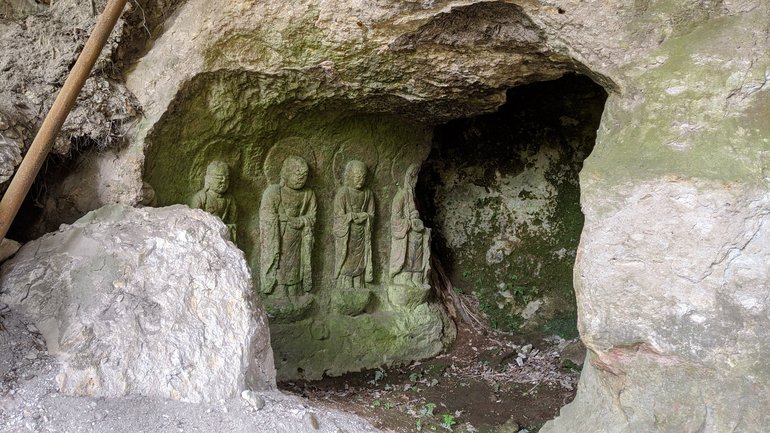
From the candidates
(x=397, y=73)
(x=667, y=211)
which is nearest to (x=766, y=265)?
(x=667, y=211)

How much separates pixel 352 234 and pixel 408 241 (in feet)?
1.94

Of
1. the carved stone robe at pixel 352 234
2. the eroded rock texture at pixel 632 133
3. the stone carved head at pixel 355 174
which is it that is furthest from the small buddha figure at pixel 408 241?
the eroded rock texture at pixel 632 133

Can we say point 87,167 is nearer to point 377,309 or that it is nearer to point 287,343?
point 287,343

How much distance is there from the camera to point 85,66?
10.1 ft

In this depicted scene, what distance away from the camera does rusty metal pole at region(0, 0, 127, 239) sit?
2.98m

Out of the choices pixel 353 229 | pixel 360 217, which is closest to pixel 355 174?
pixel 360 217

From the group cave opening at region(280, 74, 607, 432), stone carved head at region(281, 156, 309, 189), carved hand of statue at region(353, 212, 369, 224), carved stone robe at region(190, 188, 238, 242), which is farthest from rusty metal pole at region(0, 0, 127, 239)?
cave opening at region(280, 74, 607, 432)

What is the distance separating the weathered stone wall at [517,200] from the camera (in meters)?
6.36

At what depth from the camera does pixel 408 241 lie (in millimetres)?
5816

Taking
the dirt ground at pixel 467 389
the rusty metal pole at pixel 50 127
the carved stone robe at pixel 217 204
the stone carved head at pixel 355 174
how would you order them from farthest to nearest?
the stone carved head at pixel 355 174 < the carved stone robe at pixel 217 204 < the dirt ground at pixel 467 389 < the rusty metal pole at pixel 50 127

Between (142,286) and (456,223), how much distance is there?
424 cm

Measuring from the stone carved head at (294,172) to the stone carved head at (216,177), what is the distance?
0.58 meters

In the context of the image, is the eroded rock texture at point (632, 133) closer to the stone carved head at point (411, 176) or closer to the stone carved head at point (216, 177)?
the stone carved head at point (216, 177)

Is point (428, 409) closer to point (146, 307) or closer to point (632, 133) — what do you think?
point (146, 307)
